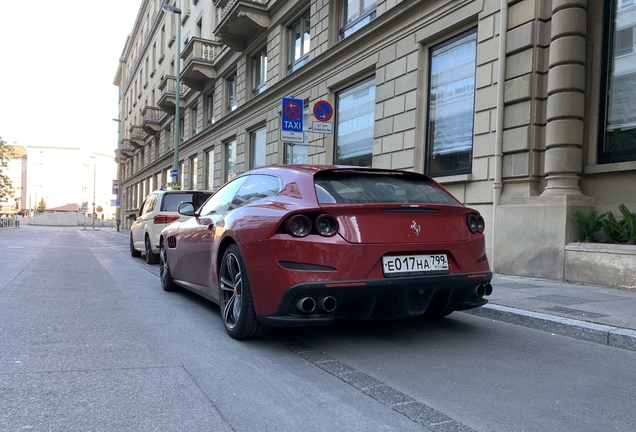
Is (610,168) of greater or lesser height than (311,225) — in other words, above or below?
above

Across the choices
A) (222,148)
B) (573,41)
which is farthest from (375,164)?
(222,148)

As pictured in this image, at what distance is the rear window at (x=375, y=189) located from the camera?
12.1 feet

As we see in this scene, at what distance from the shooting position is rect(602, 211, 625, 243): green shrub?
6.60 metres

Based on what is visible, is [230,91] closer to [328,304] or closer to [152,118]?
[152,118]

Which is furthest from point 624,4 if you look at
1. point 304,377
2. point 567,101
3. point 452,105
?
point 304,377

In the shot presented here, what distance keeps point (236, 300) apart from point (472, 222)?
2.05 m

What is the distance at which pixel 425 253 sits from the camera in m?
3.64

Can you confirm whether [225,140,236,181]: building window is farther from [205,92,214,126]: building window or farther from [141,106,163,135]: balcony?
[141,106,163,135]: balcony

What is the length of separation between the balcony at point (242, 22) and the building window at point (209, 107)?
5.54 meters

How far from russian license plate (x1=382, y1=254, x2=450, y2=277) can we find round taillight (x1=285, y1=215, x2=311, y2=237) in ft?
1.94

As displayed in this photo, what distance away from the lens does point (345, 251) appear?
3.40 m

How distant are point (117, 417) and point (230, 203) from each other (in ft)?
8.50

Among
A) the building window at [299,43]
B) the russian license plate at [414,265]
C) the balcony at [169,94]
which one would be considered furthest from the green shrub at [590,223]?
the balcony at [169,94]

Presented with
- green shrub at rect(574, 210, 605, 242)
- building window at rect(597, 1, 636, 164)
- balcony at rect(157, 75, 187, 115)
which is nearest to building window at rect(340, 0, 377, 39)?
building window at rect(597, 1, 636, 164)
